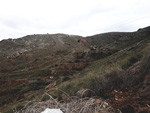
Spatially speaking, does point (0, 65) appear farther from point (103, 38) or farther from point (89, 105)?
point (103, 38)

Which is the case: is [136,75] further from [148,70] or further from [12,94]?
[12,94]

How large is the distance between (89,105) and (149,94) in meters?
1.24

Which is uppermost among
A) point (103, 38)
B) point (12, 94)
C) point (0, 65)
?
point (103, 38)

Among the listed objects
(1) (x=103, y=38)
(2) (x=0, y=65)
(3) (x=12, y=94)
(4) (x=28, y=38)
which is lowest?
(3) (x=12, y=94)

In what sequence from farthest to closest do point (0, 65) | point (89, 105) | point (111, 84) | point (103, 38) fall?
point (103, 38) → point (0, 65) → point (111, 84) → point (89, 105)


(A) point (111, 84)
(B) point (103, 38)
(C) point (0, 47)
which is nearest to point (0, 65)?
(C) point (0, 47)

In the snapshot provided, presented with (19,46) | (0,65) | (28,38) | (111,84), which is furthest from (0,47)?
(111,84)

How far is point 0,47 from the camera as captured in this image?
211 feet

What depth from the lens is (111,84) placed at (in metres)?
3.54

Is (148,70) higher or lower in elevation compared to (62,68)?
higher

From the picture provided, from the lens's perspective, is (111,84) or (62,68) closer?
(111,84)

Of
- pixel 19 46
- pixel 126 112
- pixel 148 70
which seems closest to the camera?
pixel 126 112

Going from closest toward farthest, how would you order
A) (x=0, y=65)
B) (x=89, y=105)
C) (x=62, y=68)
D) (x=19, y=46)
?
(x=89, y=105) < (x=62, y=68) < (x=0, y=65) < (x=19, y=46)

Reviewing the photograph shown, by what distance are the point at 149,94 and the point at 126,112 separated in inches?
24.3
